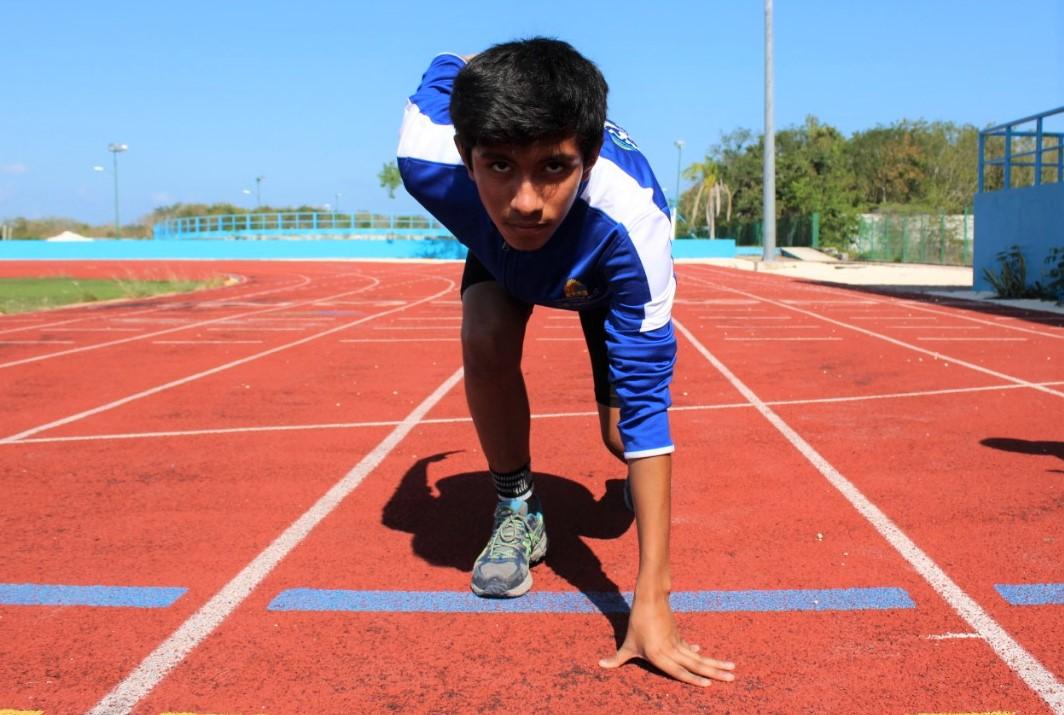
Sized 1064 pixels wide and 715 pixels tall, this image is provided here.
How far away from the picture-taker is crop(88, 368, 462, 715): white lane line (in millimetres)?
2596

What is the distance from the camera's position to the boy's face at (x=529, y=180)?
240cm

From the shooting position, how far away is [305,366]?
9.13 m

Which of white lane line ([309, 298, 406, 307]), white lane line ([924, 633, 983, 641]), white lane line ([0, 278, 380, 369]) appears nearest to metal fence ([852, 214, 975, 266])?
white lane line ([309, 298, 406, 307])

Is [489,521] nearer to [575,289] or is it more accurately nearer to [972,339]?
[575,289]

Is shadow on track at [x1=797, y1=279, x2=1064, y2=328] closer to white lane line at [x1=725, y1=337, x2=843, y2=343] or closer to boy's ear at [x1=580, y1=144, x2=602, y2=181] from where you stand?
white lane line at [x1=725, y1=337, x2=843, y2=343]

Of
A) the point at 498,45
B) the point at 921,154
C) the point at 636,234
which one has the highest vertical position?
the point at 921,154

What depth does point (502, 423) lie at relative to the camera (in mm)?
3621

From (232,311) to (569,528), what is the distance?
13.1 m

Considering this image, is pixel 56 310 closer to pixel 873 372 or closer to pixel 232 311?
pixel 232 311

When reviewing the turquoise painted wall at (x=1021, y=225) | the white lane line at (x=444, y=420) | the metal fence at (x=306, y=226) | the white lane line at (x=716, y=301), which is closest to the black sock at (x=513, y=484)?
the white lane line at (x=444, y=420)

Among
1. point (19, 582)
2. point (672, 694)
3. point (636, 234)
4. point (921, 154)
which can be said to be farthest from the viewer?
point (921, 154)

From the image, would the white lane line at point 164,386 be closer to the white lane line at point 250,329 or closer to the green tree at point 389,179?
the white lane line at point 250,329

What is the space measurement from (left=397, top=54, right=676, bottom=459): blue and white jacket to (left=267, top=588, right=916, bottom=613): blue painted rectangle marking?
655 mm

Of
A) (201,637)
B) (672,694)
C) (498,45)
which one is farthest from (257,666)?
(498,45)
